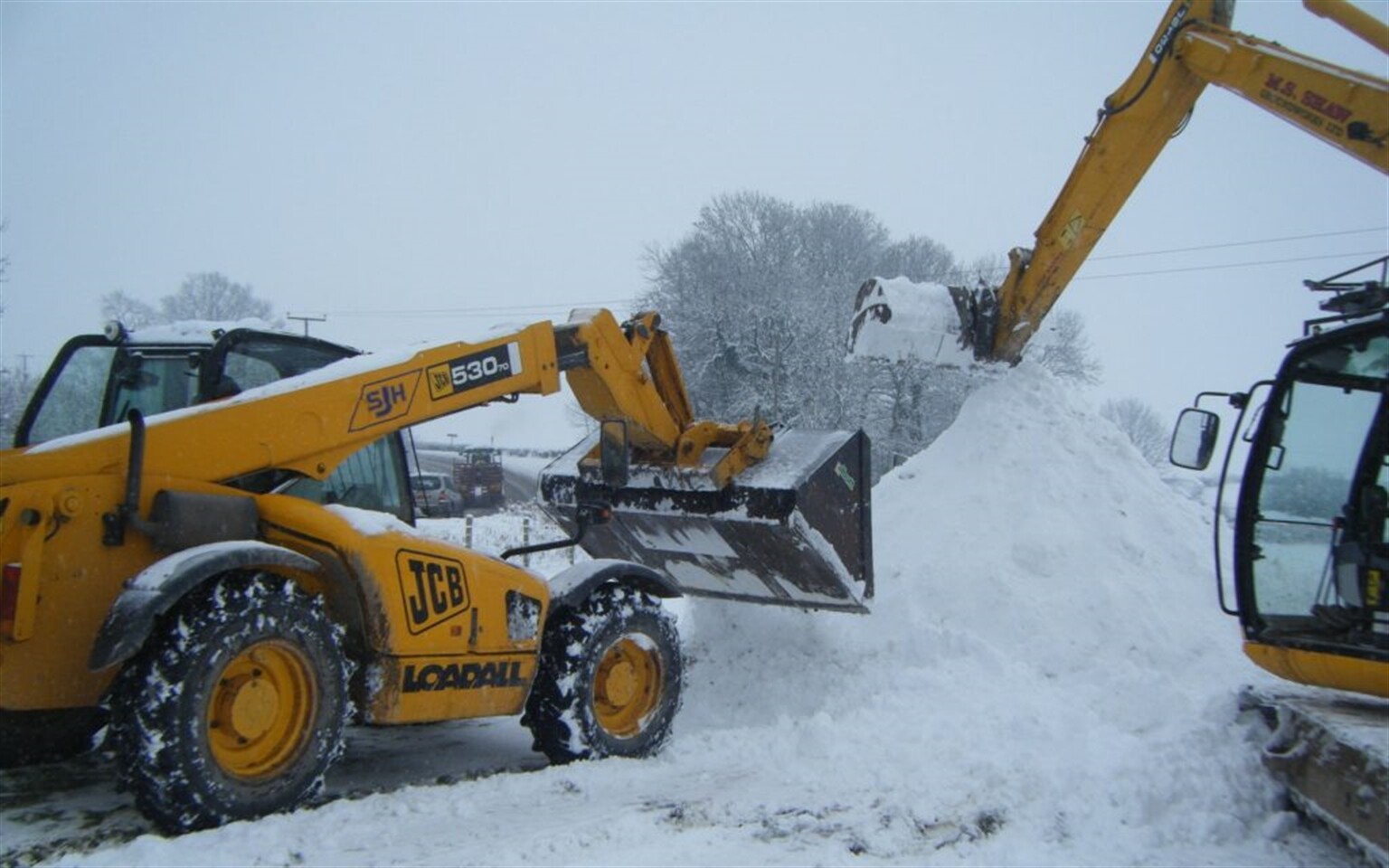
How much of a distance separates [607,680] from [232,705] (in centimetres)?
198

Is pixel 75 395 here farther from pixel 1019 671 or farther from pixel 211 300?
pixel 211 300

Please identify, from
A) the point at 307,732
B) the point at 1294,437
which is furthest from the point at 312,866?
the point at 1294,437

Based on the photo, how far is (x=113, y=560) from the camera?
11.9 feet

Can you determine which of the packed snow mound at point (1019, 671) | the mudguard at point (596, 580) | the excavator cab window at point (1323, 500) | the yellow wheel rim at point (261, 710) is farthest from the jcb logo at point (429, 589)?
the excavator cab window at point (1323, 500)

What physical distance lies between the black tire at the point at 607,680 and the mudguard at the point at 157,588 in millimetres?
1637

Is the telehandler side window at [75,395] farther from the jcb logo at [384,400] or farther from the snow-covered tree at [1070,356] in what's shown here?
the snow-covered tree at [1070,356]

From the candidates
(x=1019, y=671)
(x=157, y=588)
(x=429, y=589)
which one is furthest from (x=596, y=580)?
(x=1019, y=671)

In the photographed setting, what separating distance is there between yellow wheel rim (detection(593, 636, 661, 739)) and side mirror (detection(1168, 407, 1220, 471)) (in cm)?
279

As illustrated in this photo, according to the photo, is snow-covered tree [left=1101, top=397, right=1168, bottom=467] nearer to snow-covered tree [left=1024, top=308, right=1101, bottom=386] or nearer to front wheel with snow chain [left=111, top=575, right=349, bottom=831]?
snow-covered tree [left=1024, top=308, right=1101, bottom=386]

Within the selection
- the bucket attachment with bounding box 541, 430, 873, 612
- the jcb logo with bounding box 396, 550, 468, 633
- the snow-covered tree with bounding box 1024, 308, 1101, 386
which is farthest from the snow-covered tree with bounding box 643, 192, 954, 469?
the jcb logo with bounding box 396, 550, 468, 633

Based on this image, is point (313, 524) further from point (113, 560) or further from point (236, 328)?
point (236, 328)

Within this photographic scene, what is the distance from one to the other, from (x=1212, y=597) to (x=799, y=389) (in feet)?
68.6

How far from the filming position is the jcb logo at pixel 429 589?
166 inches

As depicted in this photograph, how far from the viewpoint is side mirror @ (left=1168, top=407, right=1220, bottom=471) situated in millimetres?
4672
